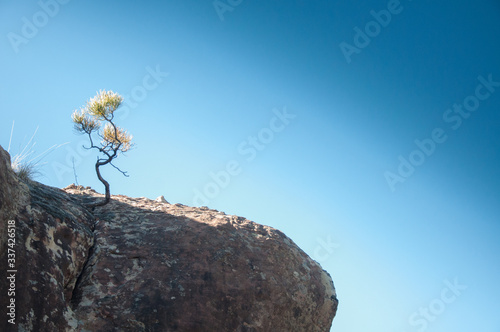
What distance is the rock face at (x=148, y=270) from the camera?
4.82 meters

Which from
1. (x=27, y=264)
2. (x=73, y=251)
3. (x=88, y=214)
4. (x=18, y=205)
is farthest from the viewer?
(x=88, y=214)

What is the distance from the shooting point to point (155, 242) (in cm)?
623

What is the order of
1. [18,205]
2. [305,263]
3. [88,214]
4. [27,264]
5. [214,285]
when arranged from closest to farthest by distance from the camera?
[27,264] < [18,205] < [214,285] < [88,214] < [305,263]

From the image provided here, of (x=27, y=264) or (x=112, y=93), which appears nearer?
(x=27, y=264)

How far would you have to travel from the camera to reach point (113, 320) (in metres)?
5.20

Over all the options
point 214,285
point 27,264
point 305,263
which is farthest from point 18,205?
point 305,263

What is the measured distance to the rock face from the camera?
15.8 ft

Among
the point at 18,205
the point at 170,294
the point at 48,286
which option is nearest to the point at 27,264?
the point at 48,286

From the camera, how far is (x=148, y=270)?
580cm

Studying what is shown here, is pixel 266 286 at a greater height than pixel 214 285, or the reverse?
pixel 266 286

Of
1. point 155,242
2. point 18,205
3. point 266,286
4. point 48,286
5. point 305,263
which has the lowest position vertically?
point 48,286

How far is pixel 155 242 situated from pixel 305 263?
252 centimetres

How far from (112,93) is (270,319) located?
4.89 m

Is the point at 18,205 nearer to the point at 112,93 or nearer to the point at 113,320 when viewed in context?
the point at 113,320
